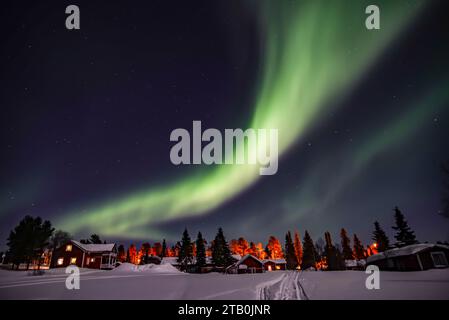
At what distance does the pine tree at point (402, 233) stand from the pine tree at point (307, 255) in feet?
100

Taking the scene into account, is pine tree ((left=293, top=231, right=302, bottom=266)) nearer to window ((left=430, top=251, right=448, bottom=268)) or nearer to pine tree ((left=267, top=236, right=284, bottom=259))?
pine tree ((left=267, top=236, right=284, bottom=259))

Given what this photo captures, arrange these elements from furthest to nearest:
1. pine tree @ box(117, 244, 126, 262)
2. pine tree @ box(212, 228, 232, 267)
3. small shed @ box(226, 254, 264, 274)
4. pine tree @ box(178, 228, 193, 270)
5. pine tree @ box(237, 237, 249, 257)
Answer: pine tree @ box(117, 244, 126, 262) → pine tree @ box(237, 237, 249, 257) → pine tree @ box(178, 228, 193, 270) → pine tree @ box(212, 228, 232, 267) → small shed @ box(226, 254, 264, 274)

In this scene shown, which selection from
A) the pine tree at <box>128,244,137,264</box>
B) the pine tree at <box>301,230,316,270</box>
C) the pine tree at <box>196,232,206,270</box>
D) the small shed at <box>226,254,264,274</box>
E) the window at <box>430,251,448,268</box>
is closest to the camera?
the window at <box>430,251,448,268</box>

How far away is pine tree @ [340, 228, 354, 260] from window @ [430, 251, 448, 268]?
193ft

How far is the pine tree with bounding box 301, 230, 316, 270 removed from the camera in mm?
76969

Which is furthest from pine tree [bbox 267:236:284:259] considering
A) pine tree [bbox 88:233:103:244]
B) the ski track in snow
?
the ski track in snow

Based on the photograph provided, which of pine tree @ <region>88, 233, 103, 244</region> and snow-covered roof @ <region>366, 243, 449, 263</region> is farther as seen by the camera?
pine tree @ <region>88, 233, 103, 244</region>

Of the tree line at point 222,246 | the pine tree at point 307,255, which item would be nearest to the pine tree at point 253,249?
the tree line at point 222,246

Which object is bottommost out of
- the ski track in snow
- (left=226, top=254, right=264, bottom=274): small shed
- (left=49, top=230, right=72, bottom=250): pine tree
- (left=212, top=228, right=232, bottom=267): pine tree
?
the ski track in snow

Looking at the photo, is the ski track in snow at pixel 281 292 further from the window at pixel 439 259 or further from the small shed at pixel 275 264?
the small shed at pixel 275 264

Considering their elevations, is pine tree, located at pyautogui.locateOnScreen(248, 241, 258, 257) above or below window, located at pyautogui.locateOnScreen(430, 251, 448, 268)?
above
